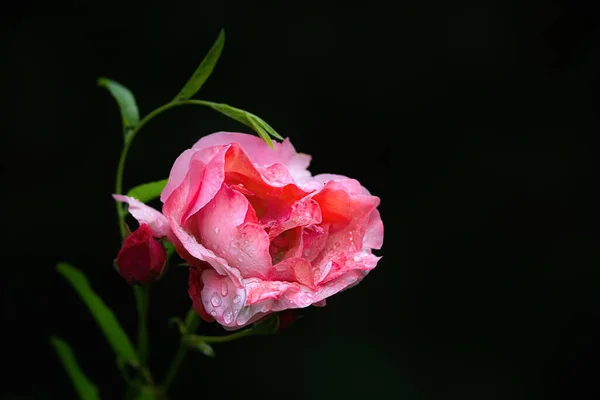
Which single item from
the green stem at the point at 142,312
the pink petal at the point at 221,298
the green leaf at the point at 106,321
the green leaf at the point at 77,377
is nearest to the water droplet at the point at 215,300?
the pink petal at the point at 221,298

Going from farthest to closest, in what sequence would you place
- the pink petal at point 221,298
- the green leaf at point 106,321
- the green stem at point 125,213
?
the green leaf at point 106,321 < the green stem at point 125,213 < the pink petal at point 221,298

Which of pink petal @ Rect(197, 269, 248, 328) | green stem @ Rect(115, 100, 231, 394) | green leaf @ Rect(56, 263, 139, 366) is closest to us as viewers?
pink petal @ Rect(197, 269, 248, 328)

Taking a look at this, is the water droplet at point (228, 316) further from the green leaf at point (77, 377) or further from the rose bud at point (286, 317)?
the green leaf at point (77, 377)

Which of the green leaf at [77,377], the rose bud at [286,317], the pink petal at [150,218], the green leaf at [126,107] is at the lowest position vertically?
the green leaf at [77,377]

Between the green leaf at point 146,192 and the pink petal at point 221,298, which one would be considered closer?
the pink petal at point 221,298

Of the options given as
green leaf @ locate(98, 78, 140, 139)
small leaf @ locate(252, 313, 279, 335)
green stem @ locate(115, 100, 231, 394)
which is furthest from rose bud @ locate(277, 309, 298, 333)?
green leaf @ locate(98, 78, 140, 139)

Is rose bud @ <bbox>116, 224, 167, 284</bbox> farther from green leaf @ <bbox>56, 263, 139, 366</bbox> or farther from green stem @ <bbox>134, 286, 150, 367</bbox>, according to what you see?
green leaf @ <bbox>56, 263, 139, 366</bbox>
